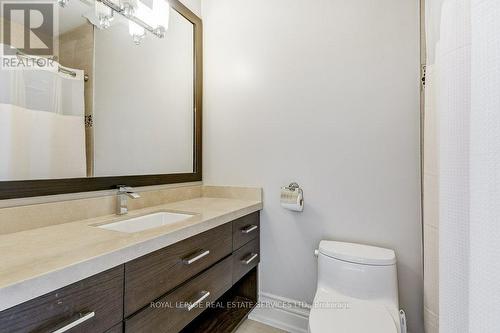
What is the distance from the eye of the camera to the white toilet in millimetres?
1052

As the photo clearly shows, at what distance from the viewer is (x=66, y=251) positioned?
748 millimetres

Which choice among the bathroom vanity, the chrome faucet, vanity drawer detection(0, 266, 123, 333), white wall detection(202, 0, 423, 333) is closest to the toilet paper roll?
white wall detection(202, 0, 423, 333)

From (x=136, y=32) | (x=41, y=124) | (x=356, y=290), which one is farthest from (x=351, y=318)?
(x=136, y=32)

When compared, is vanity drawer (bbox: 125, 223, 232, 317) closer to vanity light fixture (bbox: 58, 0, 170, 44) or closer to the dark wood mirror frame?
the dark wood mirror frame

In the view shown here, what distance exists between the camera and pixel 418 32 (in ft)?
4.36

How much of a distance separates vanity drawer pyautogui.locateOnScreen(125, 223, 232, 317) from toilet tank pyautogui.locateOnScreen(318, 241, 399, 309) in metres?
0.57

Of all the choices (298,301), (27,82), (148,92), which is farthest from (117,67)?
(298,301)

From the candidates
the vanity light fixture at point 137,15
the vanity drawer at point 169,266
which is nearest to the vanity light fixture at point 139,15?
the vanity light fixture at point 137,15

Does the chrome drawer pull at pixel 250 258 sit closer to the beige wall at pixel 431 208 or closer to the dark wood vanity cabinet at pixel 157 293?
the dark wood vanity cabinet at pixel 157 293

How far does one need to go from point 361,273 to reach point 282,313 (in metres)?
0.69

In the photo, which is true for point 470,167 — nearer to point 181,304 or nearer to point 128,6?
point 181,304

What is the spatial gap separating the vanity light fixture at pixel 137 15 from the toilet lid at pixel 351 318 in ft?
5.76

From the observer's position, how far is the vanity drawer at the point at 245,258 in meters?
1.44

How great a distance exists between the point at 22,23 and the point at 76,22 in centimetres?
23
